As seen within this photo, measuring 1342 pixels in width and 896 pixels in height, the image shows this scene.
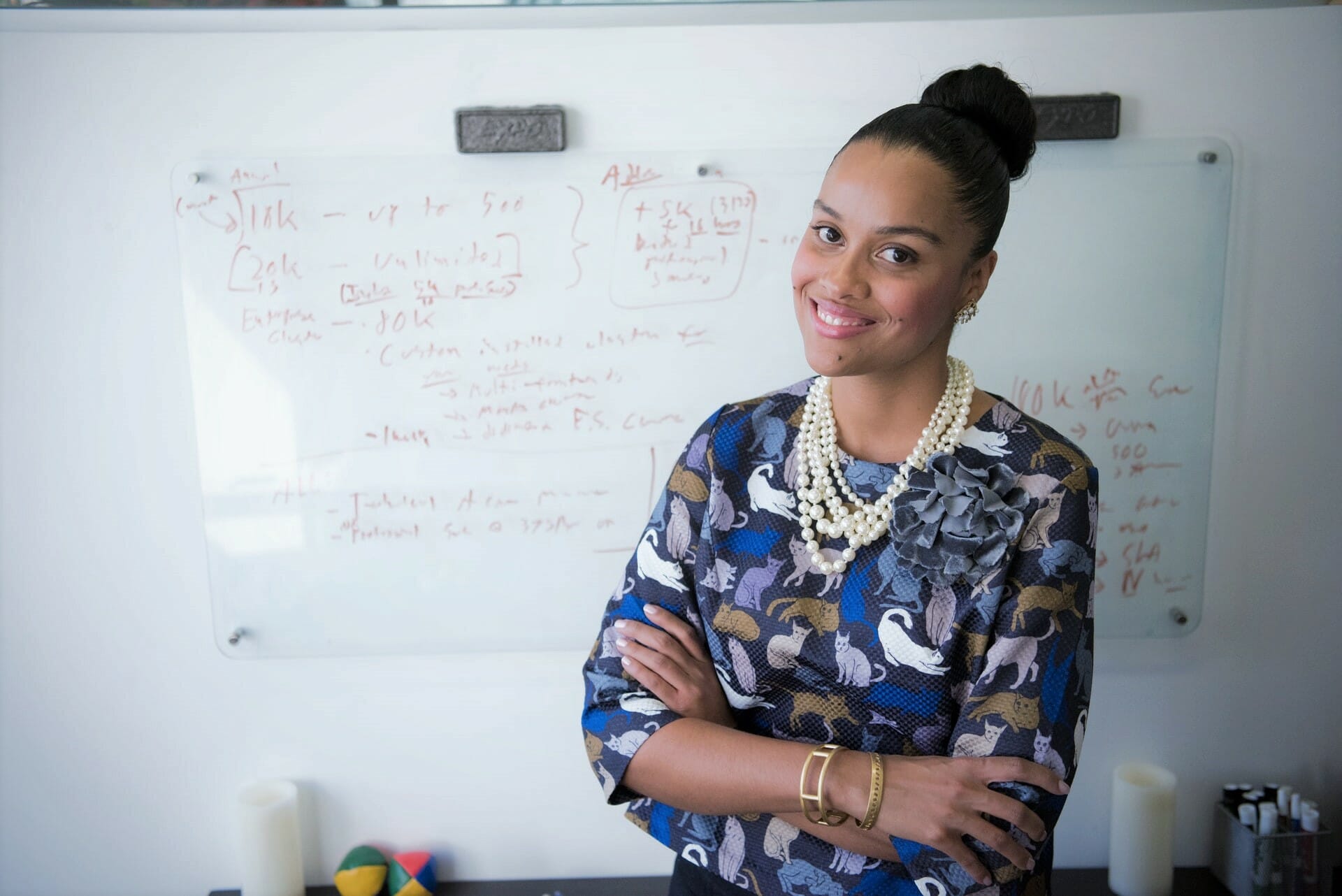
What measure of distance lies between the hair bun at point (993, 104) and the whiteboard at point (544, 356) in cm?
65

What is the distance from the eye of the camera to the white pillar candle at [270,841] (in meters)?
1.75

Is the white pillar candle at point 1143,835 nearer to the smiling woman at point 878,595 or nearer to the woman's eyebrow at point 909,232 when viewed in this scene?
the smiling woman at point 878,595

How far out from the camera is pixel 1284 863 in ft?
5.58

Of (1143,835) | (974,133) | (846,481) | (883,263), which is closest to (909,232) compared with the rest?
(883,263)

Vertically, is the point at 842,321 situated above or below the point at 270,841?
above

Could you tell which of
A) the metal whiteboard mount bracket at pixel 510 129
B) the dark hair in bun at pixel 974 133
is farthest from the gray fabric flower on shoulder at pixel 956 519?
the metal whiteboard mount bracket at pixel 510 129

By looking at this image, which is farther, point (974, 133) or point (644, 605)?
point (644, 605)

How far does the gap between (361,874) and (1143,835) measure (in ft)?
5.01

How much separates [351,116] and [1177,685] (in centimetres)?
196

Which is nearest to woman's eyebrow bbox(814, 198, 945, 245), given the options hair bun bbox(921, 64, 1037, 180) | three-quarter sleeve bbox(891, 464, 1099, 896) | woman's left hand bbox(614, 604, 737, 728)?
hair bun bbox(921, 64, 1037, 180)

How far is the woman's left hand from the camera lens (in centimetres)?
108

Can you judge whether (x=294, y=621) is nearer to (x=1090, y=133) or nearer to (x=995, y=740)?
(x=995, y=740)

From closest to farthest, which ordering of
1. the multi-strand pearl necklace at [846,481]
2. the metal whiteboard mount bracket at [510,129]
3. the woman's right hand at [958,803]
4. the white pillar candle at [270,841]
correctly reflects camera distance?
the woman's right hand at [958,803] → the multi-strand pearl necklace at [846,481] → the metal whiteboard mount bracket at [510,129] → the white pillar candle at [270,841]

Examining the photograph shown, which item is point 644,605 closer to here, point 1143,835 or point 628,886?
point 628,886
